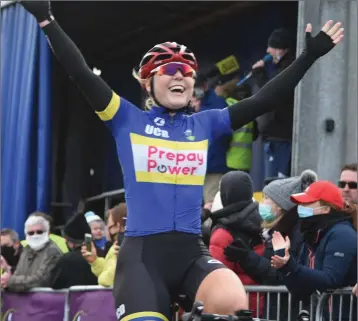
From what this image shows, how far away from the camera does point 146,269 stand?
205 inches

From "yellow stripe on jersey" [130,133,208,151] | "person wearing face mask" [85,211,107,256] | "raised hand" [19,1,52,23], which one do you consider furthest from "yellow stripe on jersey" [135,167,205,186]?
"person wearing face mask" [85,211,107,256]

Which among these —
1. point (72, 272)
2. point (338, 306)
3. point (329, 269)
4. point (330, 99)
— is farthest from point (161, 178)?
point (330, 99)

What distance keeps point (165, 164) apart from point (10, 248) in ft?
18.3

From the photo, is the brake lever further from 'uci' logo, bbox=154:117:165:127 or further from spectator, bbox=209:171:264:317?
spectator, bbox=209:171:264:317

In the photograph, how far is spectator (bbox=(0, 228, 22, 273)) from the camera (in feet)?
34.2

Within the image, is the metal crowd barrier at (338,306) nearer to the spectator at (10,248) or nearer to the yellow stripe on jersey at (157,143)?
the yellow stripe on jersey at (157,143)

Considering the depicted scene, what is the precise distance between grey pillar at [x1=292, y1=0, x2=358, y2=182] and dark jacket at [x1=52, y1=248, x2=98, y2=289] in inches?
90.7

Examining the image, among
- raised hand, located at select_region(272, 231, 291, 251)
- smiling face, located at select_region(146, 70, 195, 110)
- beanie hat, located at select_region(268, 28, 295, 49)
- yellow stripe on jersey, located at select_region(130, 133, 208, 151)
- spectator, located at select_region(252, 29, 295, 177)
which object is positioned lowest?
raised hand, located at select_region(272, 231, 291, 251)

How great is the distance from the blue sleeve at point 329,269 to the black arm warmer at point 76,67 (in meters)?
1.87

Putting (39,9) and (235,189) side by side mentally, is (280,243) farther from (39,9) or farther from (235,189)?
(39,9)

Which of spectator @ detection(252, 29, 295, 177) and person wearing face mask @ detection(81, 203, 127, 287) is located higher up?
spectator @ detection(252, 29, 295, 177)

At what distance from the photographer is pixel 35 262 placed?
958 centimetres

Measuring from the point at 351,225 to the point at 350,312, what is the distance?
2.14ft

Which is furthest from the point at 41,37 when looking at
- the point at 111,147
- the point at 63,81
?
the point at 111,147
